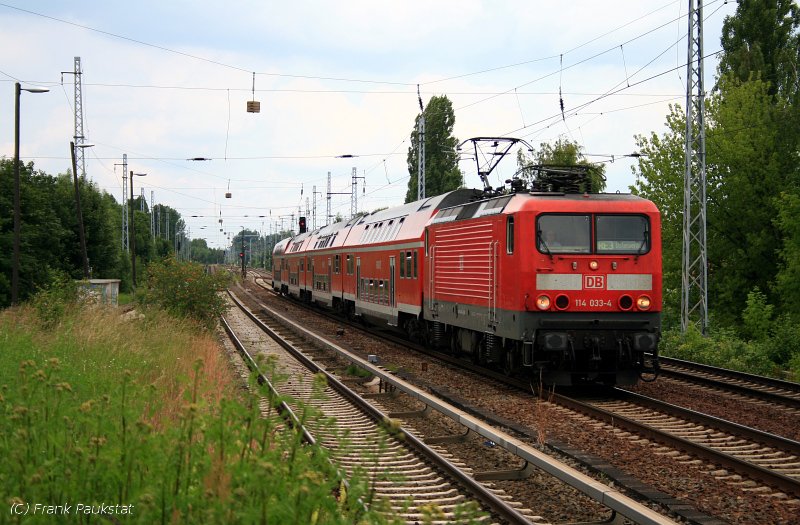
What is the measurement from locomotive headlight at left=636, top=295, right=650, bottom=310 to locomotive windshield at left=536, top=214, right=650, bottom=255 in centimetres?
71

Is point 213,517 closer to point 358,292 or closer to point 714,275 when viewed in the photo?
point 358,292

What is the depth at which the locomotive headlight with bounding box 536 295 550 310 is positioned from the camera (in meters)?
12.5

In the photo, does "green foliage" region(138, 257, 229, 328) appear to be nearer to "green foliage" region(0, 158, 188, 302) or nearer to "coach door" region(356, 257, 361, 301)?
"green foliage" region(0, 158, 188, 302)

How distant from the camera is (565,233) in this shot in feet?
42.3

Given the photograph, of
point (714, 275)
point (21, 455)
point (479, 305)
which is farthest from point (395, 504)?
point (714, 275)

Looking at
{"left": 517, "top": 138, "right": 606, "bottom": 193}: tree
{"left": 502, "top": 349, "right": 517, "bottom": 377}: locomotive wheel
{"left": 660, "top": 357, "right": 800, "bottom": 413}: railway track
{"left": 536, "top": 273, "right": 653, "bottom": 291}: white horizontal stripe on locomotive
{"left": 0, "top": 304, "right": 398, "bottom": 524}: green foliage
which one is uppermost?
{"left": 517, "top": 138, "right": 606, "bottom": 193}: tree

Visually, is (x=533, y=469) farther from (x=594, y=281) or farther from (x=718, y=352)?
(x=718, y=352)

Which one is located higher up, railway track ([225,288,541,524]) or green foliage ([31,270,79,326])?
green foliage ([31,270,79,326])

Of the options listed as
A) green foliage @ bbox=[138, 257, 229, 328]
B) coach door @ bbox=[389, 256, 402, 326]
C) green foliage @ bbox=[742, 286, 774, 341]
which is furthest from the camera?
green foliage @ bbox=[742, 286, 774, 341]

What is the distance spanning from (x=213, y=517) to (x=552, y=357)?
31.8 feet

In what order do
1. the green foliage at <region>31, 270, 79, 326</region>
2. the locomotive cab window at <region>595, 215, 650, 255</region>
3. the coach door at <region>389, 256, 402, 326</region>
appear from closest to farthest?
the locomotive cab window at <region>595, 215, 650, 255</region>
the green foliage at <region>31, 270, 79, 326</region>
the coach door at <region>389, 256, 402, 326</region>

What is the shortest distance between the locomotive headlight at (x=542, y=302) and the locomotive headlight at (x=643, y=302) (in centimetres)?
148

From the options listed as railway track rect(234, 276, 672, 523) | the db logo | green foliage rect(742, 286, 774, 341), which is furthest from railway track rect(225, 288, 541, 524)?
green foliage rect(742, 286, 774, 341)

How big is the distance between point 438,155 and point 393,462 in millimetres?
51630
